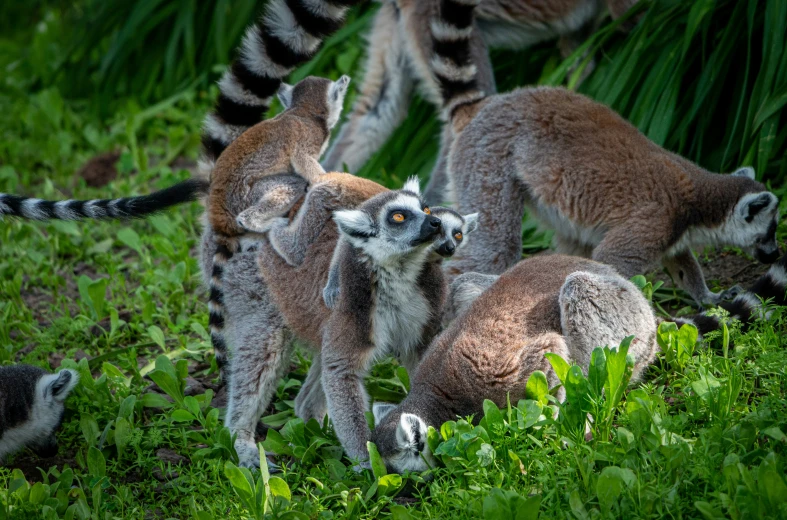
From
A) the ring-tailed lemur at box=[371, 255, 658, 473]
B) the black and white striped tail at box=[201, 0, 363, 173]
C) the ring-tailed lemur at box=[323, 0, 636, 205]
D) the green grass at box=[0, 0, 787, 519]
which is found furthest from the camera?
the ring-tailed lemur at box=[323, 0, 636, 205]

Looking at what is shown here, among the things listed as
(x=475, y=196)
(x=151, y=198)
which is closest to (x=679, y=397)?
(x=475, y=196)

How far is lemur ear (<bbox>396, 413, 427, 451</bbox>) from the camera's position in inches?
127

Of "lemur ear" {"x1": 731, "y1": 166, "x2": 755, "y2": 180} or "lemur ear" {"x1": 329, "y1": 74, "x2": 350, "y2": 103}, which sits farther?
"lemur ear" {"x1": 329, "y1": 74, "x2": 350, "y2": 103}

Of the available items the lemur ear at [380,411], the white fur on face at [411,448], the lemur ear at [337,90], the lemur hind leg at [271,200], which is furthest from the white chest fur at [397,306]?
the lemur ear at [337,90]

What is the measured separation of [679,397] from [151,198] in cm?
262

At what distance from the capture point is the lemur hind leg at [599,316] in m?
3.55

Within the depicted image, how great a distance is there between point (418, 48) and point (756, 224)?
106 inches

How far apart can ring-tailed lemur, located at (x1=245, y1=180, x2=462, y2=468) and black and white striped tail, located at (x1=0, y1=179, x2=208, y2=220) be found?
90 cm

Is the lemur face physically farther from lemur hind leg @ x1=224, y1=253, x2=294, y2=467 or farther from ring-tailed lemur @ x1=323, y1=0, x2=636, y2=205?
lemur hind leg @ x1=224, y1=253, x2=294, y2=467

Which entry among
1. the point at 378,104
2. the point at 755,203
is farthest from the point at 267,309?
the point at 378,104

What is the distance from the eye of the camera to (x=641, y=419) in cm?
316

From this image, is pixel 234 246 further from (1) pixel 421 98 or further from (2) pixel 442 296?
(1) pixel 421 98

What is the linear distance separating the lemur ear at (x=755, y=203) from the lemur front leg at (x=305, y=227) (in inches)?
81.4

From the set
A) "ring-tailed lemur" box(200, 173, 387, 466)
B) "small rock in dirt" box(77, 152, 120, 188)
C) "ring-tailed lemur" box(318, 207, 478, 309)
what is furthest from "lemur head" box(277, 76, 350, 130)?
"small rock in dirt" box(77, 152, 120, 188)
